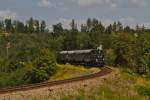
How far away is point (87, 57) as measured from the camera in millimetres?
77062

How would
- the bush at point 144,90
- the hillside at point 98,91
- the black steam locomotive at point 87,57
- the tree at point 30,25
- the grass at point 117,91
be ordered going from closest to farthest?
1. the hillside at point 98,91
2. the grass at point 117,91
3. the bush at point 144,90
4. the black steam locomotive at point 87,57
5. the tree at point 30,25

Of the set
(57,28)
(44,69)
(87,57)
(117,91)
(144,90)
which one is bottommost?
(144,90)

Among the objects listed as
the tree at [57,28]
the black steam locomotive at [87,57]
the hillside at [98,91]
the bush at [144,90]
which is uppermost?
the tree at [57,28]

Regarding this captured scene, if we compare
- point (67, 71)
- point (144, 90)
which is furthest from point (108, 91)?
point (67, 71)

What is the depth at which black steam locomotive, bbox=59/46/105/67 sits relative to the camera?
2931 inches

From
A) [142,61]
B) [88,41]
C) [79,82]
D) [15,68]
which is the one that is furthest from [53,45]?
[79,82]

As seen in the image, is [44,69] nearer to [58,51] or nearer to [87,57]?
[87,57]

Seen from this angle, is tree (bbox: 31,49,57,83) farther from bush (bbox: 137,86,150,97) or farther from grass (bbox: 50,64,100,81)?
bush (bbox: 137,86,150,97)

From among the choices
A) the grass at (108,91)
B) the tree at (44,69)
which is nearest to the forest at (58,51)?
the tree at (44,69)

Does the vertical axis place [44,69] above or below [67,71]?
above

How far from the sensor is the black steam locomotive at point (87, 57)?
74.4 m

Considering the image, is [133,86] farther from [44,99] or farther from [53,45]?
[53,45]

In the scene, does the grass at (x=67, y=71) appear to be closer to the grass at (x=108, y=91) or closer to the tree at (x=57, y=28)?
the grass at (x=108, y=91)

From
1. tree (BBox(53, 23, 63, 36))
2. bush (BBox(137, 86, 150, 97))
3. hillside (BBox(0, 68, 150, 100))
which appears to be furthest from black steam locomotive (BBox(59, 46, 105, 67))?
tree (BBox(53, 23, 63, 36))
